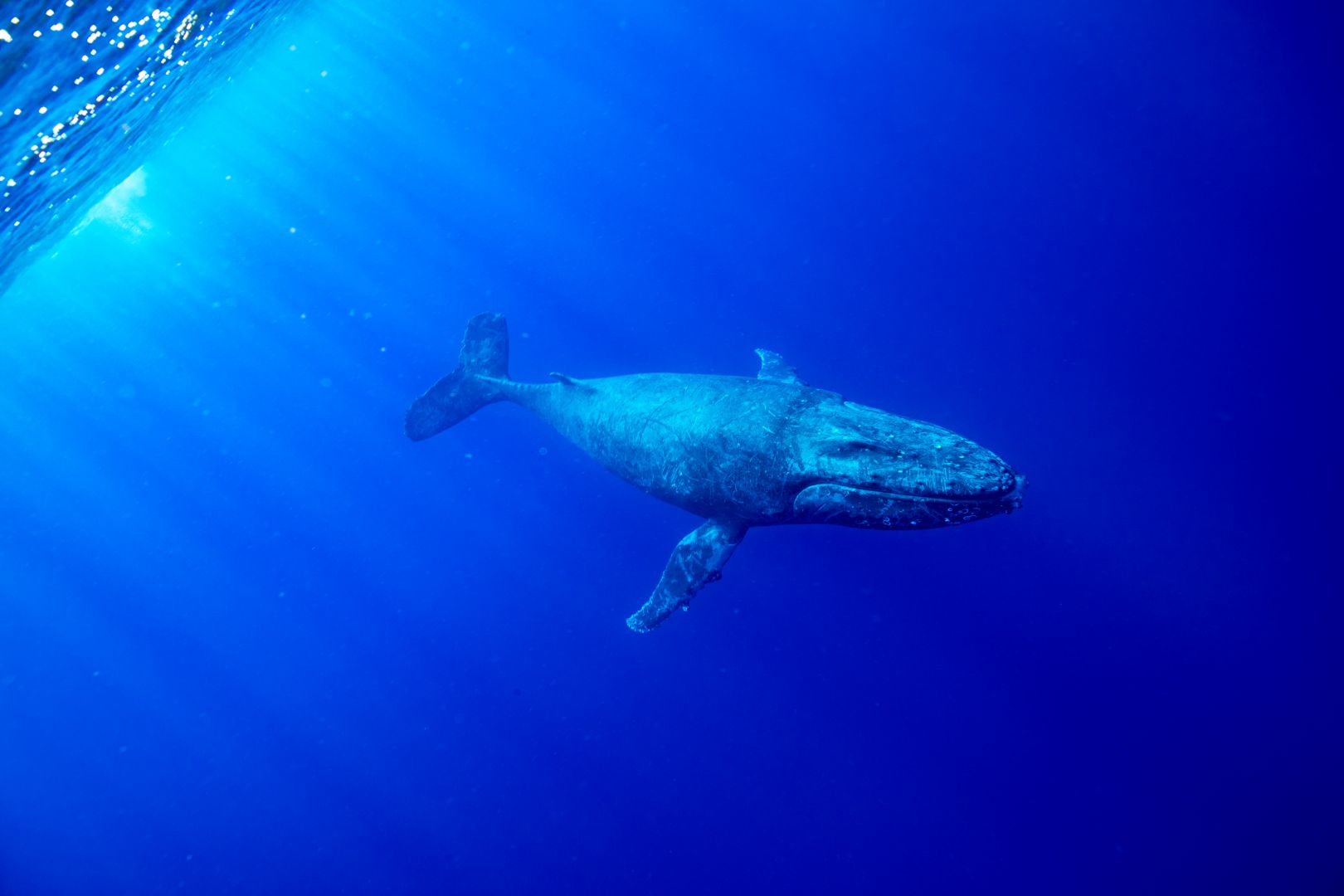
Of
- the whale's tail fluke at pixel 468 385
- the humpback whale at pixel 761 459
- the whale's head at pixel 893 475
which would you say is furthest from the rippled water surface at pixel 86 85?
the whale's head at pixel 893 475

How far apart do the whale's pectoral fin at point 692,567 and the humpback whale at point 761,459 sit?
0.05 ft

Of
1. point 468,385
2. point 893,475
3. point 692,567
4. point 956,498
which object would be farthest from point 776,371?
point 468,385

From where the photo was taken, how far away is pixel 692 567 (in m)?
8.89

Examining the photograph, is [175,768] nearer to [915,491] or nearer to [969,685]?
[969,685]

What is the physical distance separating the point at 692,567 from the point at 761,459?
206 centimetres

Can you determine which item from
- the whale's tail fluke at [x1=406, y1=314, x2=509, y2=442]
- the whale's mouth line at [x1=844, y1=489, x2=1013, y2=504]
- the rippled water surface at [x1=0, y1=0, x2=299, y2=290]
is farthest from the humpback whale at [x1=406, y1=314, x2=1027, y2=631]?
the rippled water surface at [x1=0, y1=0, x2=299, y2=290]

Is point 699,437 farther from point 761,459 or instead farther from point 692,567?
point 692,567

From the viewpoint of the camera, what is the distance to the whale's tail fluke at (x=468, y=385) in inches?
564

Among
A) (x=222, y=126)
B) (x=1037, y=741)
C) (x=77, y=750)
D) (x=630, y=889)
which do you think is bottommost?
(x=77, y=750)

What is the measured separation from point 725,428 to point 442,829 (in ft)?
60.2

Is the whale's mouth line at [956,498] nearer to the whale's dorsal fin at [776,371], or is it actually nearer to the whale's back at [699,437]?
the whale's back at [699,437]

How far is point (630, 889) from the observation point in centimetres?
1700

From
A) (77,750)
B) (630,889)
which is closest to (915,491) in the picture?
(630,889)

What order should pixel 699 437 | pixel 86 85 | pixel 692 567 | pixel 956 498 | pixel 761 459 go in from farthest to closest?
pixel 86 85 < pixel 692 567 < pixel 699 437 < pixel 761 459 < pixel 956 498
